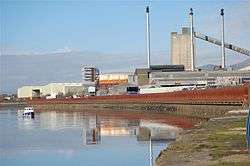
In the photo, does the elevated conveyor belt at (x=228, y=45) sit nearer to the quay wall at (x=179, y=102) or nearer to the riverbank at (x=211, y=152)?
the quay wall at (x=179, y=102)

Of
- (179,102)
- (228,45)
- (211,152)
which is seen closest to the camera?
(211,152)

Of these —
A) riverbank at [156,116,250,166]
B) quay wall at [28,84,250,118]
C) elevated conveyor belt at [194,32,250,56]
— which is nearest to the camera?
riverbank at [156,116,250,166]

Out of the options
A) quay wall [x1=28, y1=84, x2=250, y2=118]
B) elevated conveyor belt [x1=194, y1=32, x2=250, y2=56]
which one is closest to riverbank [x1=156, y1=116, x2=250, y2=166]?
quay wall [x1=28, y1=84, x2=250, y2=118]

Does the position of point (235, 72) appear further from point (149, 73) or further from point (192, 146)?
point (192, 146)

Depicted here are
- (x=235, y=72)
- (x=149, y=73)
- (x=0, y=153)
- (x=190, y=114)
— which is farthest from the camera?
(x=149, y=73)

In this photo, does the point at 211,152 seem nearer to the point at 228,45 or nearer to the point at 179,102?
the point at 179,102

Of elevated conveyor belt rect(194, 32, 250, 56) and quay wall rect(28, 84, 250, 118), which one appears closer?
quay wall rect(28, 84, 250, 118)

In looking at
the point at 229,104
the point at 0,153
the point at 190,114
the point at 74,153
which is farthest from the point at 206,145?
the point at 190,114

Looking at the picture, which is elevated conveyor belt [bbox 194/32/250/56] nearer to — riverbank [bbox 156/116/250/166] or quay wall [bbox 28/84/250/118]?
quay wall [bbox 28/84/250/118]

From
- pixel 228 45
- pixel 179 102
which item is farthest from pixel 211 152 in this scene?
pixel 228 45

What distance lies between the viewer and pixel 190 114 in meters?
82.4

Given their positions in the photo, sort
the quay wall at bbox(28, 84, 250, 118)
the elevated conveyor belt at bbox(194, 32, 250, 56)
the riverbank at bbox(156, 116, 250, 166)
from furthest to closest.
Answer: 1. the elevated conveyor belt at bbox(194, 32, 250, 56)
2. the quay wall at bbox(28, 84, 250, 118)
3. the riverbank at bbox(156, 116, 250, 166)

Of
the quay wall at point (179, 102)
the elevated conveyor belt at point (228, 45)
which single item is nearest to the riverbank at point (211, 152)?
the quay wall at point (179, 102)

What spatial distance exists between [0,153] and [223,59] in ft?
452
